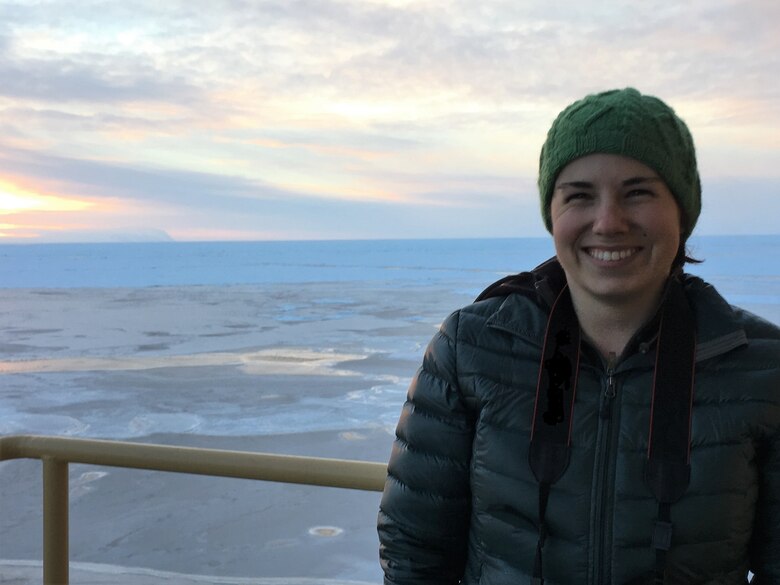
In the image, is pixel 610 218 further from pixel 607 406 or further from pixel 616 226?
pixel 607 406

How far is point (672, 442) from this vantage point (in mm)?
1266

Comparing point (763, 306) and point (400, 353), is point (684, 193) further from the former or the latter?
point (763, 306)

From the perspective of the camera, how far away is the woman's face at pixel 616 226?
1.30m

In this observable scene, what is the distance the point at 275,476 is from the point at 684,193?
1210mm

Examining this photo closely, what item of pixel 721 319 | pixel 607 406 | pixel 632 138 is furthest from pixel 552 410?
pixel 632 138

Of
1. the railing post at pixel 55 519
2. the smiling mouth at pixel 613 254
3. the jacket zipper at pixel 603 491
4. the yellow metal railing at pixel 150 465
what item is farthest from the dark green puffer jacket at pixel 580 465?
the railing post at pixel 55 519

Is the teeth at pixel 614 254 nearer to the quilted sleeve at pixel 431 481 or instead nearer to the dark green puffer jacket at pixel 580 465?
the dark green puffer jacket at pixel 580 465

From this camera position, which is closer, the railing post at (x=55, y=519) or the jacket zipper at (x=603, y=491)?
the jacket zipper at (x=603, y=491)

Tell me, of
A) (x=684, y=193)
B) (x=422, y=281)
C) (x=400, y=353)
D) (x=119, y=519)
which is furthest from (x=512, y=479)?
(x=422, y=281)

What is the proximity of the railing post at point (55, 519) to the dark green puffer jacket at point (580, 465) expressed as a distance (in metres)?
1.25

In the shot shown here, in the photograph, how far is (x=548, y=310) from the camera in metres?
1.41

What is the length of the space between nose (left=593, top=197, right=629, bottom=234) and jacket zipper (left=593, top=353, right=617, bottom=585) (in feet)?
0.89

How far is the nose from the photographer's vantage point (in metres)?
1.29

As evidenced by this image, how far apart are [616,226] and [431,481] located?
21.9 inches
